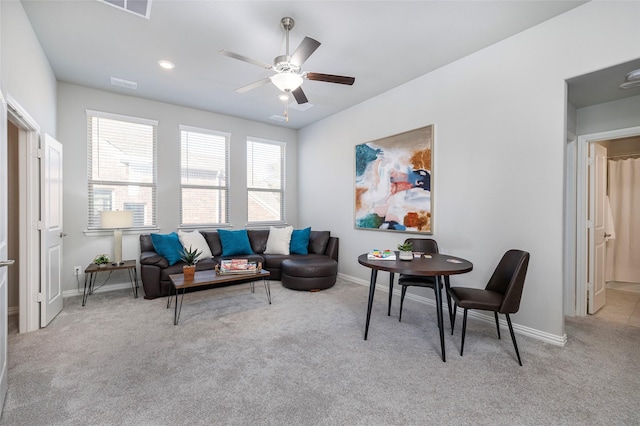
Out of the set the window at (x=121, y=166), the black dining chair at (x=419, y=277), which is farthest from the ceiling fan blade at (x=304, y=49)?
the window at (x=121, y=166)

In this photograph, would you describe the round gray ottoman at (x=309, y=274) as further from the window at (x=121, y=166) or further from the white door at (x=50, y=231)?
the white door at (x=50, y=231)

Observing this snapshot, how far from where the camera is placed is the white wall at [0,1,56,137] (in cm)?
219

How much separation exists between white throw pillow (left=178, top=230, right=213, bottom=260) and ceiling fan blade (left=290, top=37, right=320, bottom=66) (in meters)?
3.18

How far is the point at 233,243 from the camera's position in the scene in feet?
16.1

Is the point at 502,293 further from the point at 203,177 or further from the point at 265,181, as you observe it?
the point at 203,177

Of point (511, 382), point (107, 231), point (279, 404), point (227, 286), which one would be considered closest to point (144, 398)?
point (279, 404)

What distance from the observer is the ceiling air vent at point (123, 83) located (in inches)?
154

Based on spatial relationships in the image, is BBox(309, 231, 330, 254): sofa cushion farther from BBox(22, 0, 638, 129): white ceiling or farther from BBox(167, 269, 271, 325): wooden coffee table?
BBox(22, 0, 638, 129): white ceiling

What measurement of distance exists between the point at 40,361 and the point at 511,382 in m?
3.57

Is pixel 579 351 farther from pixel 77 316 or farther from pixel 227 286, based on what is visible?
pixel 77 316

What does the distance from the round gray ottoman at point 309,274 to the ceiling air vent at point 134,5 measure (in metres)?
3.34

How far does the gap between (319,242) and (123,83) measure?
3.81m

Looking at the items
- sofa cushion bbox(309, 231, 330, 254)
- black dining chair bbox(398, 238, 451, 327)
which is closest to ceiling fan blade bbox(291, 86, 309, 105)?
black dining chair bbox(398, 238, 451, 327)

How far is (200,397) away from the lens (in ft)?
6.11
